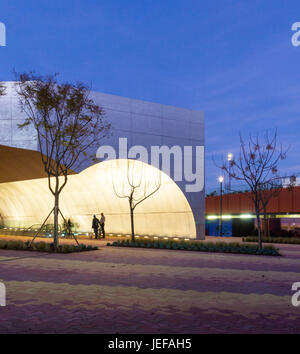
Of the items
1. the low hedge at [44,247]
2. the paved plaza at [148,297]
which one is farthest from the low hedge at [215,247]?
the paved plaza at [148,297]

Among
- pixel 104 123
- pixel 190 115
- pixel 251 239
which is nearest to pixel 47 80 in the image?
pixel 104 123

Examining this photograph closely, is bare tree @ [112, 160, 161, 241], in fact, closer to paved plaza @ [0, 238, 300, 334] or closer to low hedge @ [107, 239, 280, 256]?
low hedge @ [107, 239, 280, 256]

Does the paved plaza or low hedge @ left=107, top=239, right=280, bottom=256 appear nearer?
the paved plaza

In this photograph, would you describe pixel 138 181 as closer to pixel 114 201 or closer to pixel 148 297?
pixel 114 201

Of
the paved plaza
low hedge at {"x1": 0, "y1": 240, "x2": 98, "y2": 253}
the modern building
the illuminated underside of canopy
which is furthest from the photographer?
the illuminated underside of canopy

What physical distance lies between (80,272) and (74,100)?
9.49 metres

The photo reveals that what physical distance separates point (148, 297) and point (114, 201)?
22474 mm

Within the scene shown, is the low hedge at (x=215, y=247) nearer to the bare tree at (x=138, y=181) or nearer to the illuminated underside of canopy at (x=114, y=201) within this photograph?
the bare tree at (x=138, y=181)

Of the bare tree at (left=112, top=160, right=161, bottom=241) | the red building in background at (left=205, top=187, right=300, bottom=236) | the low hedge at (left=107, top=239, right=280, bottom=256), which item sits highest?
the bare tree at (left=112, top=160, right=161, bottom=241)

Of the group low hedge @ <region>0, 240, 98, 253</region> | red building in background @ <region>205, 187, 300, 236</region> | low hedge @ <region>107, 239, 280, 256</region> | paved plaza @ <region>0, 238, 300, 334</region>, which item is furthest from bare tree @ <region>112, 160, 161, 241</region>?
paved plaza @ <region>0, 238, 300, 334</region>

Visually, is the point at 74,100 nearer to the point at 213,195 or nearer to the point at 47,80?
the point at 47,80

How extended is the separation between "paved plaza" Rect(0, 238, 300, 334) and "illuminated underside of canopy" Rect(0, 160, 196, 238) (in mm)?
13148

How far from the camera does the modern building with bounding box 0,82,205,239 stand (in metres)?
21.7

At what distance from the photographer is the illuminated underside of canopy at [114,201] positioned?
26.8 m
